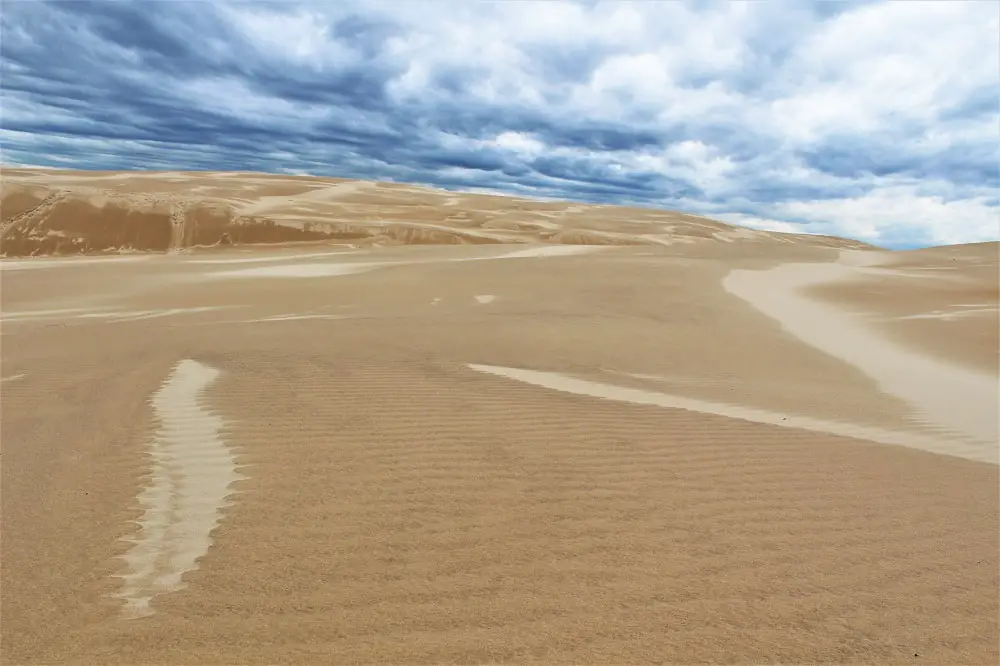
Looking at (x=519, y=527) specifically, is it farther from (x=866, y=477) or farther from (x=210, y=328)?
(x=210, y=328)

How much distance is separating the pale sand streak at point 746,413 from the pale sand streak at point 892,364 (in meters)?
0.20

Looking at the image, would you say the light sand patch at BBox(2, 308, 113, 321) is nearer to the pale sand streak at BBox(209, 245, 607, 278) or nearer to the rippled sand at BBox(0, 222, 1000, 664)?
the rippled sand at BBox(0, 222, 1000, 664)

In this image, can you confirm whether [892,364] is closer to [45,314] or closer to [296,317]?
[296,317]

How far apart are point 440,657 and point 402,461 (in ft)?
7.36

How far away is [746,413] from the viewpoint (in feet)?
22.5

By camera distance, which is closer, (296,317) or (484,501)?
(484,501)

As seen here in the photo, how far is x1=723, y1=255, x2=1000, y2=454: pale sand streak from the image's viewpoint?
23.8 ft

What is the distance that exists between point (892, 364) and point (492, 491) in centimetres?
861

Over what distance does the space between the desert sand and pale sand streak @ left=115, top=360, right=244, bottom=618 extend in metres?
0.03

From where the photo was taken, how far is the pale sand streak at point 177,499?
128 inches

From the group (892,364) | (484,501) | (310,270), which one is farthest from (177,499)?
(310,270)

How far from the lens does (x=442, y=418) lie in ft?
19.6

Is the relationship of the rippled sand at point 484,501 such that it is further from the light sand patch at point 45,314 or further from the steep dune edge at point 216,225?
the steep dune edge at point 216,225

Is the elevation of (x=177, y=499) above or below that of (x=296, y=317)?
below
